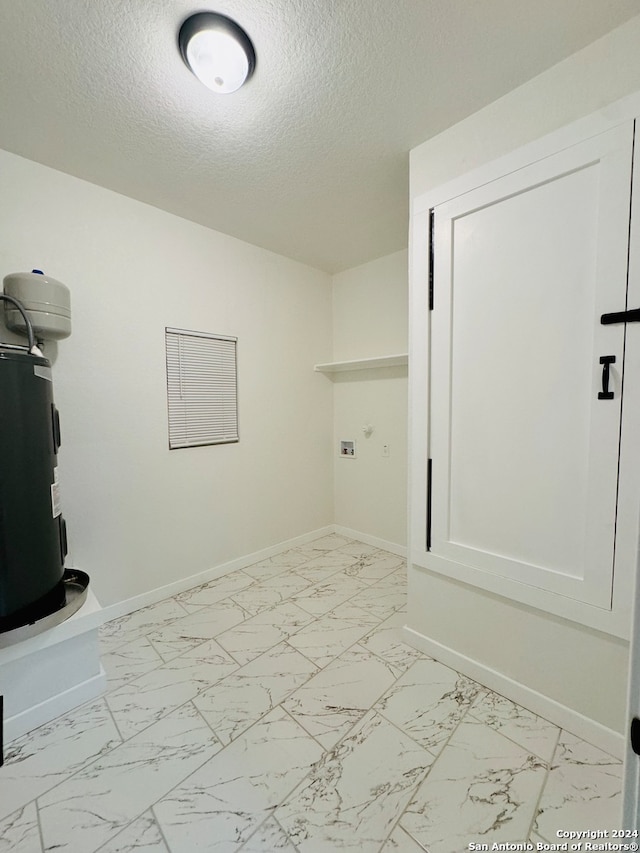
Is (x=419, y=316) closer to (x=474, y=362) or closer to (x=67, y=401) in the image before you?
(x=474, y=362)

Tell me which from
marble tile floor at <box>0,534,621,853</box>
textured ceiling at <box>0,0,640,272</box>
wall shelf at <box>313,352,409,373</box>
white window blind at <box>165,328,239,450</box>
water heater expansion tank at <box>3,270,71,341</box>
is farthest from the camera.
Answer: wall shelf at <box>313,352,409,373</box>

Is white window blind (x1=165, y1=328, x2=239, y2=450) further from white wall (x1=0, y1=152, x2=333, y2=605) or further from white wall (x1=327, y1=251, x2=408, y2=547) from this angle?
white wall (x1=327, y1=251, x2=408, y2=547)

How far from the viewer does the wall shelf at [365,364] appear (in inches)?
117

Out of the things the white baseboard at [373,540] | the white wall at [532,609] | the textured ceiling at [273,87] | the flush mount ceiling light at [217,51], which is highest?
the textured ceiling at [273,87]

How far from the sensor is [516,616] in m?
1.57

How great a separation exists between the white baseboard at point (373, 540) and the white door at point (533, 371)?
1427mm

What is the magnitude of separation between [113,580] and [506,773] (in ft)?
7.39

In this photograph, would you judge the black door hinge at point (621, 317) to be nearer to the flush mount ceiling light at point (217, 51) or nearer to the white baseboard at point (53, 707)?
the flush mount ceiling light at point (217, 51)

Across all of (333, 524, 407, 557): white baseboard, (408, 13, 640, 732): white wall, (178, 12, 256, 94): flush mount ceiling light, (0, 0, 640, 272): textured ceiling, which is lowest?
(333, 524, 407, 557): white baseboard

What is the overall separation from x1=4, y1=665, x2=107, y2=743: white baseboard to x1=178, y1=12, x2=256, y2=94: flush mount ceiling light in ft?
8.55

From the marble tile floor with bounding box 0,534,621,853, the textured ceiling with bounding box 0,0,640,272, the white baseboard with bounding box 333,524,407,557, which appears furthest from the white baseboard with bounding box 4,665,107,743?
the textured ceiling with bounding box 0,0,640,272

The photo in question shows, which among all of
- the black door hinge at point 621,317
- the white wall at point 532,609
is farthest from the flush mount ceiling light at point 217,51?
the black door hinge at point 621,317

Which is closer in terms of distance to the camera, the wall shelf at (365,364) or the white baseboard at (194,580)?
the white baseboard at (194,580)

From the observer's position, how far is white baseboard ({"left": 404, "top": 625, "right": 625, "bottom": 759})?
135 centimetres
